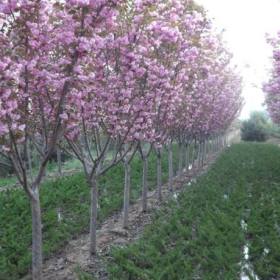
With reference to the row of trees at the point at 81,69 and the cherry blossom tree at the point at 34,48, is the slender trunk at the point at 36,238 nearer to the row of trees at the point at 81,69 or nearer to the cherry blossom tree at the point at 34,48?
the row of trees at the point at 81,69

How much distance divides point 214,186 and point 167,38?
7786 millimetres

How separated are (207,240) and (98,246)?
2591 millimetres

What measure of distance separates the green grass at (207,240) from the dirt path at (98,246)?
1.51 ft

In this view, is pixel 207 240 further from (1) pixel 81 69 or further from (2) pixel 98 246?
(1) pixel 81 69

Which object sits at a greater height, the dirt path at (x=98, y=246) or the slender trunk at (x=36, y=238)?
the slender trunk at (x=36, y=238)

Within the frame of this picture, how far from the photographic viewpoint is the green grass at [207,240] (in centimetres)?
683

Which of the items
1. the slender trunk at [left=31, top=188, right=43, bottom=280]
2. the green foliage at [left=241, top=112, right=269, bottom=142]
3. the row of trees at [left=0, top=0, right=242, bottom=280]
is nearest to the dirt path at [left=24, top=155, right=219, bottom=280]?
the row of trees at [left=0, top=0, right=242, bottom=280]

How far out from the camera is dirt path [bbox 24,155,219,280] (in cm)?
779

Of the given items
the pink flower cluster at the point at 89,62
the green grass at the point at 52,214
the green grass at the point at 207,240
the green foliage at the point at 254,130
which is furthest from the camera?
the green foliage at the point at 254,130

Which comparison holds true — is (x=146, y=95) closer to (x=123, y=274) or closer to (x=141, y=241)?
(x=141, y=241)

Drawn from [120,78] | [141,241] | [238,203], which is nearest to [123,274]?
[141,241]

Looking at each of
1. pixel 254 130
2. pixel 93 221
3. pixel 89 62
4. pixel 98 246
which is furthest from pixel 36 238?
pixel 254 130

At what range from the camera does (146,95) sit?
28.0ft

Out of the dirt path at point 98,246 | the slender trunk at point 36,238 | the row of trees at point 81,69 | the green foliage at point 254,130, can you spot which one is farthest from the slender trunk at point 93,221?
the green foliage at point 254,130
